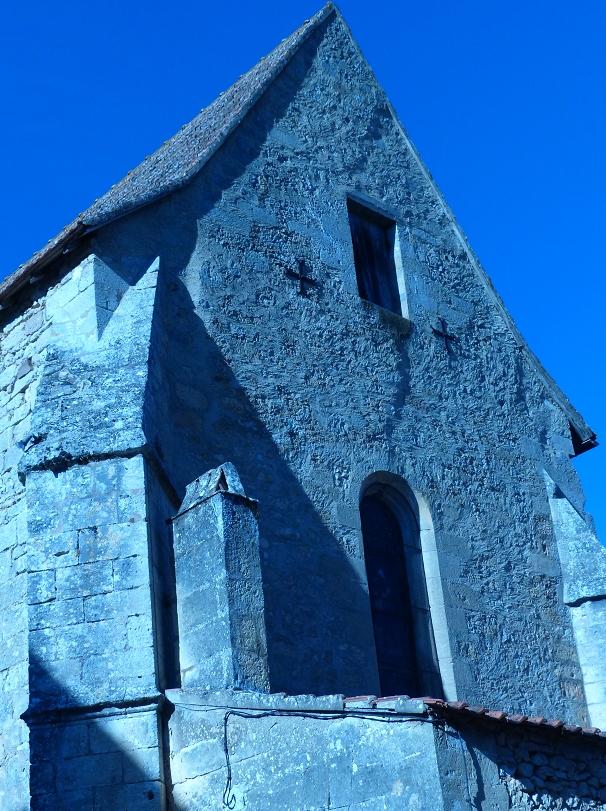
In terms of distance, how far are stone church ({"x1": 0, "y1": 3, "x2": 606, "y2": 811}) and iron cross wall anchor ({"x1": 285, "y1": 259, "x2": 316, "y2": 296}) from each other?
53 millimetres

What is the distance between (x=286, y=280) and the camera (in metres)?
11.0

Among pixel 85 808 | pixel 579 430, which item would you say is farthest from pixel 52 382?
pixel 579 430

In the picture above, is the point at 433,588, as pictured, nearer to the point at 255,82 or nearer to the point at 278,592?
the point at 278,592

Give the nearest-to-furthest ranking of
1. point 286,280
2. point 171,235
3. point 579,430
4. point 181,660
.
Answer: point 181,660, point 171,235, point 286,280, point 579,430

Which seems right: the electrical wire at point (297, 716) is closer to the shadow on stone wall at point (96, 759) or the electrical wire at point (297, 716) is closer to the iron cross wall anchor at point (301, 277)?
the shadow on stone wall at point (96, 759)

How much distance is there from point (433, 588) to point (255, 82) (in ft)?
18.8

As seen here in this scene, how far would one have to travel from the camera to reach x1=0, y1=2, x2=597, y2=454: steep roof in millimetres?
9633

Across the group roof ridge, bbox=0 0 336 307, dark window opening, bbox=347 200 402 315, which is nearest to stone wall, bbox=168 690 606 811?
roof ridge, bbox=0 0 336 307

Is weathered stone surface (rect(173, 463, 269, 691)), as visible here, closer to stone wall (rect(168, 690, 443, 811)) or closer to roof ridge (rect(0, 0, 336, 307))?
stone wall (rect(168, 690, 443, 811))

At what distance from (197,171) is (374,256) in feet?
8.22

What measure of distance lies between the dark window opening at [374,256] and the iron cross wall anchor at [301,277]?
2.99ft

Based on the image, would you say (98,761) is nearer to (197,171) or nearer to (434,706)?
(434,706)

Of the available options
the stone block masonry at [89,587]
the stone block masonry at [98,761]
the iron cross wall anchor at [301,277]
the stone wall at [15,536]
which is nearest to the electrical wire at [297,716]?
the stone block masonry at [98,761]

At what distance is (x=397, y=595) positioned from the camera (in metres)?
10.6
